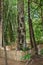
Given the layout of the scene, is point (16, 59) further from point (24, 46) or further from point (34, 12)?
point (34, 12)

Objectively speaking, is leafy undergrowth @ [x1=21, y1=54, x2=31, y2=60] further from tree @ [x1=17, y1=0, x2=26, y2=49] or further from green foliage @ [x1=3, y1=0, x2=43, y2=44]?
green foliage @ [x1=3, y1=0, x2=43, y2=44]

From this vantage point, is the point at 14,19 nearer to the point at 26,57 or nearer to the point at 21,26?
the point at 21,26

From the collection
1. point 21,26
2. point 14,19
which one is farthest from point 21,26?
point 14,19

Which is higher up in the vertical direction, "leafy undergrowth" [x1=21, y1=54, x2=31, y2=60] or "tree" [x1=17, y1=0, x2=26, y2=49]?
"tree" [x1=17, y1=0, x2=26, y2=49]

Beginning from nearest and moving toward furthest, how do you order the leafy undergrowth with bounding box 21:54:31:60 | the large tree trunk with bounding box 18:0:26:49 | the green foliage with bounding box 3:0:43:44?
the leafy undergrowth with bounding box 21:54:31:60, the large tree trunk with bounding box 18:0:26:49, the green foliage with bounding box 3:0:43:44

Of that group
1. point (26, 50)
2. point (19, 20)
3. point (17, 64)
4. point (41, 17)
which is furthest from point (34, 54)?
point (41, 17)

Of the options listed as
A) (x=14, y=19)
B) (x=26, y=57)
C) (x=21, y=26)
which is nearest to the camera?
(x=26, y=57)

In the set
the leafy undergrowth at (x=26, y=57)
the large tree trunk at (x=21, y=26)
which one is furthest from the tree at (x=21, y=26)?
the leafy undergrowth at (x=26, y=57)

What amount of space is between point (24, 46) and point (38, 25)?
1.51 meters

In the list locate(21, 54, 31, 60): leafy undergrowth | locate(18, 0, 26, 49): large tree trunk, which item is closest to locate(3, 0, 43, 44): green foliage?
locate(18, 0, 26, 49): large tree trunk

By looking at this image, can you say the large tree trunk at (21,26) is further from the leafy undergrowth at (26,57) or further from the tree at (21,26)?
the leafy undergrowth at (26,57)

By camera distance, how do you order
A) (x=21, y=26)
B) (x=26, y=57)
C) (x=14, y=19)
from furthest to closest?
1. (x=14, y=19)
2. (x=21, y=26)
3. (x=26, y=57)

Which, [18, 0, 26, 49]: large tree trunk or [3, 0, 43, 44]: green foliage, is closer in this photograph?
[18, 0, 26, 49]: large tree trunk

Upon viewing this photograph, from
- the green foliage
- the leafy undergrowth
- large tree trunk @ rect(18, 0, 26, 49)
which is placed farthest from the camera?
the green foliage
